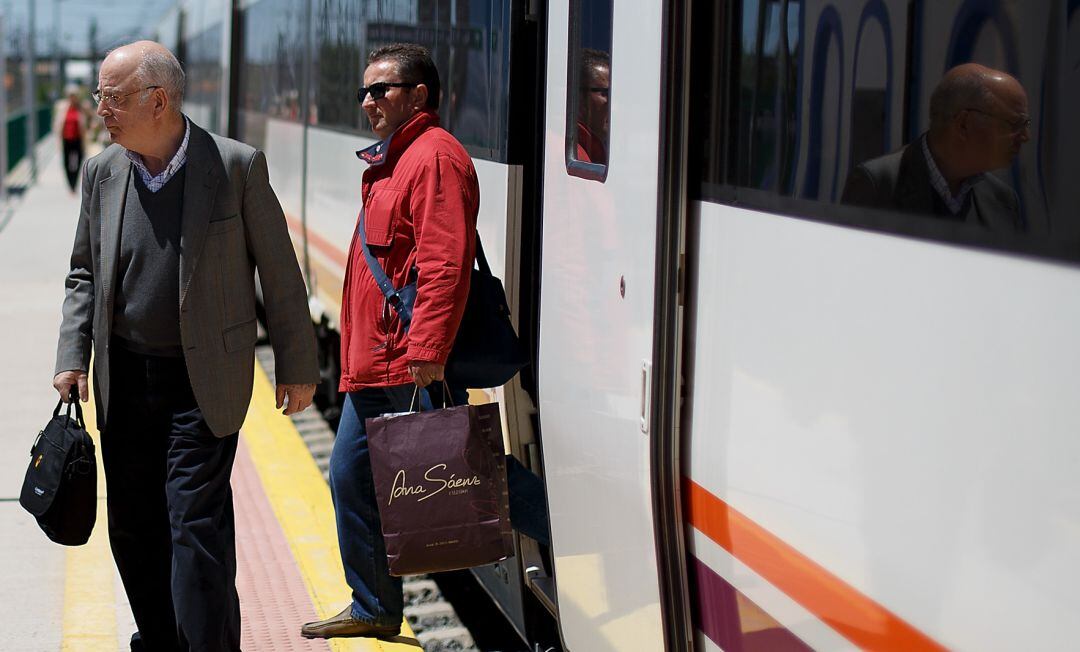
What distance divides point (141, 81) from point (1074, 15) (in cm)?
256

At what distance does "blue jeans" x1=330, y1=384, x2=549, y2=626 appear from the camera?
4.12 m

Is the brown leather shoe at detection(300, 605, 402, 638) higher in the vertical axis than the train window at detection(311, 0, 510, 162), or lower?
lower

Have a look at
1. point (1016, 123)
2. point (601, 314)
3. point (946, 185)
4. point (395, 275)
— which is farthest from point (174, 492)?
point (1016, 123)

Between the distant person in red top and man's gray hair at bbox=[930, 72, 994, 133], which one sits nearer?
man's gray hair at bbox=[930, 72, 994, 133]

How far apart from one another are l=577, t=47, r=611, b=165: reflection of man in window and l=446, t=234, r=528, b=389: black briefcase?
673mm

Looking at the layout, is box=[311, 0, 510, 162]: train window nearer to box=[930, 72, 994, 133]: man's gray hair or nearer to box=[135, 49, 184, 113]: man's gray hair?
box=[135, 49, 184, 113]: man's gray hair

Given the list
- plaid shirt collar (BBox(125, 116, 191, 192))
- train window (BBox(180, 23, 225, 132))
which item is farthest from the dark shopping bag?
train window (BBox(180, 23, 225, 132))

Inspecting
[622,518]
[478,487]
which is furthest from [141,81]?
[622,518]

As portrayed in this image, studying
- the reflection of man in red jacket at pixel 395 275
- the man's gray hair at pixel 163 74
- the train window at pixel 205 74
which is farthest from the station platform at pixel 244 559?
the train window at pixel 205 74


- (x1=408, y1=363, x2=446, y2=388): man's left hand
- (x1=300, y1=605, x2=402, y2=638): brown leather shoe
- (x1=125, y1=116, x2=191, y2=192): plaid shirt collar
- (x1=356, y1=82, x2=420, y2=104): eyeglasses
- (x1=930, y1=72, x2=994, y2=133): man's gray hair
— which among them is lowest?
(x1=300, y1=605, x2=402, y2=638): brown leather shoe

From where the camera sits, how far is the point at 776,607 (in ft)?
7.79

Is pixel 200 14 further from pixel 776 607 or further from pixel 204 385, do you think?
pixel 776 607

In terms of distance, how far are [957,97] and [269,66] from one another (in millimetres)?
8643

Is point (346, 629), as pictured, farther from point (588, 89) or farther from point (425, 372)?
point (588, 89)
